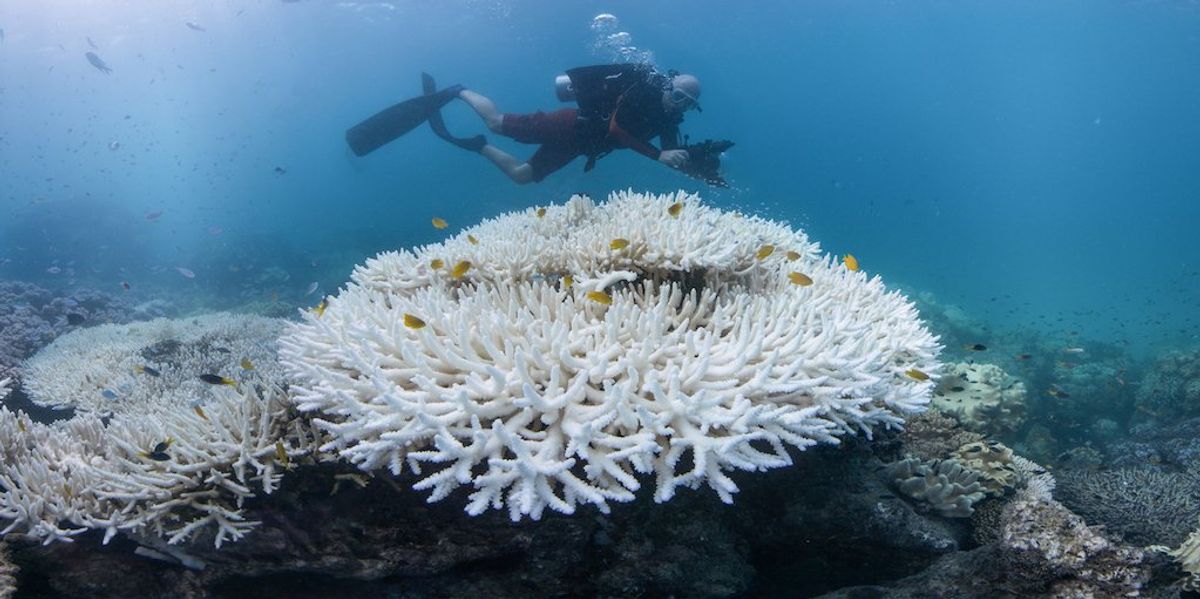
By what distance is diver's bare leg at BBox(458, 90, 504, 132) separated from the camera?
45.0 feet

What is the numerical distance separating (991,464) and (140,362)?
890 centimetres

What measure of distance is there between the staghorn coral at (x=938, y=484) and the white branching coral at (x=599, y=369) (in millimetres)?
838

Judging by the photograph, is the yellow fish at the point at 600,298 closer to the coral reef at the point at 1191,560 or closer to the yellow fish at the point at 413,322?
the yellow fish at the point at 413,322

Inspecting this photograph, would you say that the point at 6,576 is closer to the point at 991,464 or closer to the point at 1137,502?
the point at 991,464

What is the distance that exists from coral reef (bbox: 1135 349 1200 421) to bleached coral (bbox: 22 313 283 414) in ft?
57.1

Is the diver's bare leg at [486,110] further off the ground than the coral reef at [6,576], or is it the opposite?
the diver's bare leg at [486,110]

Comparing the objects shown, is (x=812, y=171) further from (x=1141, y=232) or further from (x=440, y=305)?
(x=440, y=305)

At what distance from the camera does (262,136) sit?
142000 mm

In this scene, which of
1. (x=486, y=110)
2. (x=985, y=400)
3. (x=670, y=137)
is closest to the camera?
(x=985, y=400)

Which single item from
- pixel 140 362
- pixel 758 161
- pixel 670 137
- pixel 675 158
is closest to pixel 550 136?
pixel 670 137

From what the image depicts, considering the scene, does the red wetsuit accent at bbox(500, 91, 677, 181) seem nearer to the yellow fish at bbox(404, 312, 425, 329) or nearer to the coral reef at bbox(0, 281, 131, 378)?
the yellow fish at bbox(404, 312, 425, 329)

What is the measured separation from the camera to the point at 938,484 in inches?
160

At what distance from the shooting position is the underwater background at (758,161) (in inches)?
707

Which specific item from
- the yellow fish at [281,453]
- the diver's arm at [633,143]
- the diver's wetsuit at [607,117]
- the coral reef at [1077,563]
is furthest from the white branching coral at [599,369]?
the diver's wetsuit at [607,117]
